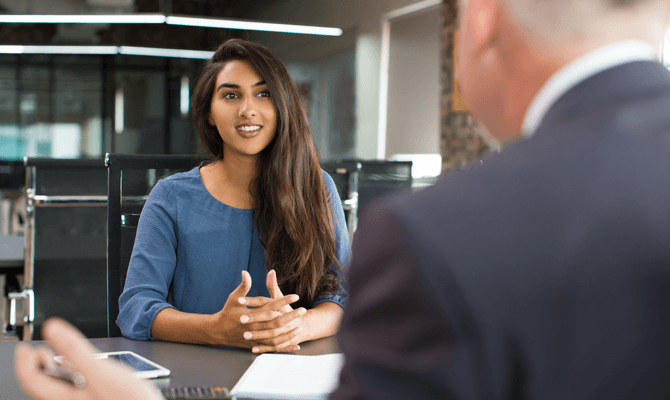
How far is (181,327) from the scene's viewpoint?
1.18 metres

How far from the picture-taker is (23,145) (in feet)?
25.4

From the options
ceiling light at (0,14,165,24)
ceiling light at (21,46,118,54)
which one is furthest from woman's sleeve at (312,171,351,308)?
ceiling light at (21,46,118,54)

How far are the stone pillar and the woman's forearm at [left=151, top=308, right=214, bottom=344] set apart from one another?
3969 millimetres

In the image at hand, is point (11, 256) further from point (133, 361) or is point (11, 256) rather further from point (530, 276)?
point (530, 276)

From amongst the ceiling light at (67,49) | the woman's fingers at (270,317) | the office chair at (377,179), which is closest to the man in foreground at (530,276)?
the woman's fingers at (270,317)

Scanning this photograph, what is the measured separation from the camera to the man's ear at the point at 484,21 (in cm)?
39

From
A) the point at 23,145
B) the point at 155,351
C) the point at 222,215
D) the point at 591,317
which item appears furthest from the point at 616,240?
the point at 23,145

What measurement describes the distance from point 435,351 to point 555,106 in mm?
167

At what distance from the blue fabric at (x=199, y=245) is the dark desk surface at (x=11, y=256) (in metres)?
1.49

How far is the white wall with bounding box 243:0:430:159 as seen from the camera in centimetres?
648

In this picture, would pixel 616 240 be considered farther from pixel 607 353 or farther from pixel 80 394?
pixel 80 394

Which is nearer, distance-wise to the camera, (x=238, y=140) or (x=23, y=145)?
(x=238, y=140)

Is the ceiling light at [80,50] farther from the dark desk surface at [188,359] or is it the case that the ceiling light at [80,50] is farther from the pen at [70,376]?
the pen at [70,376]

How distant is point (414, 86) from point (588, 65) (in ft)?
19.0
